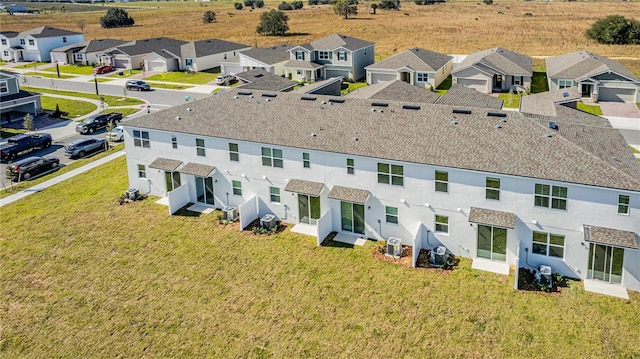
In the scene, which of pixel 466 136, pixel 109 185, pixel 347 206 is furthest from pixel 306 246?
pixel 109 185

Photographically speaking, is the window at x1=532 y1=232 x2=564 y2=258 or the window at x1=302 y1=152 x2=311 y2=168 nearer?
the window at x1=532 y1=232 x2=564 y2=258

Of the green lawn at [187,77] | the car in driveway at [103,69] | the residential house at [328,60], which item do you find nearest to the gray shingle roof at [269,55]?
the residential house at [328,60]

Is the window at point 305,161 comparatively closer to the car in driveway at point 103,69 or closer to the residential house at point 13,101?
the residential house at point 13,101

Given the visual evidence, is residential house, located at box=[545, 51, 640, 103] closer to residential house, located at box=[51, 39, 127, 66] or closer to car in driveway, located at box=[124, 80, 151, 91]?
car in driveway, located at box=[124, 80, 151, 91]

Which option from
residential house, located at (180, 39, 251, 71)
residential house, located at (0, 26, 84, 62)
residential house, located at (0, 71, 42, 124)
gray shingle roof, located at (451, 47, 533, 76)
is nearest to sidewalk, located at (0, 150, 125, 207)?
residential house, located at (0, 71, 42, 124)

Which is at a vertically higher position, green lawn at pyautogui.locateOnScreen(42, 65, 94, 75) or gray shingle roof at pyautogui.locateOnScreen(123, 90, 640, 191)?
green lawn at pyautogui.locateOnScreen(42, 65, 94, 75)

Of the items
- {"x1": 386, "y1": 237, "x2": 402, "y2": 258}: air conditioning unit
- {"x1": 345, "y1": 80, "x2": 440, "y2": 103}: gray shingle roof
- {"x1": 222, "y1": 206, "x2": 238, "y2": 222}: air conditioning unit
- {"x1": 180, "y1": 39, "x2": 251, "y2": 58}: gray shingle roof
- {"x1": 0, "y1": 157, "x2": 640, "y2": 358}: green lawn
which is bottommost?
{"x1": 0, "y1": 157, "x2": 640, "y2": 358}: green lawn
